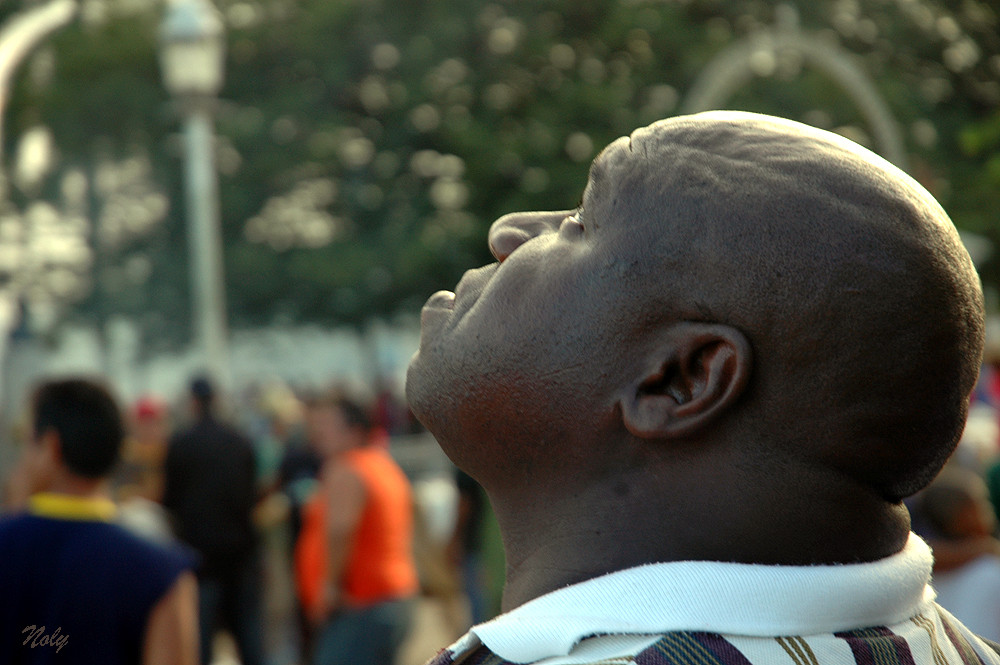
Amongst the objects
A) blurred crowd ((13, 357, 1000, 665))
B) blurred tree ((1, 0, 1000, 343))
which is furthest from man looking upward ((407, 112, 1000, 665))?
blurred tree ((1, 0, 1000, 343))

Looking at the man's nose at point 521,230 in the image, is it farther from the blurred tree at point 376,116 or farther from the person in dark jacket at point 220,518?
the blurred tree at point 376,116

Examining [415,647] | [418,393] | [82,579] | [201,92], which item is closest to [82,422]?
[82,579]

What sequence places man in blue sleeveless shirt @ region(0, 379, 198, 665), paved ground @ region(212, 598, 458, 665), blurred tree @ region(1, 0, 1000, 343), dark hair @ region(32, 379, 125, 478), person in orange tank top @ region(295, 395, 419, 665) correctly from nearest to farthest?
1. man in blue sleeveless shirt @ region(0, 379, 198, 665)
2. dark hair @ region(32, 379, 125, 478)
3. person in orange tank top @ region(295, 395, 419, 665)
4. paved ground @ region(212, 598, 458, 665)
5. blurred tree @ region(1, 0, 1000, 343)

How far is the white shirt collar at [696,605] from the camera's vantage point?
40.9 inches

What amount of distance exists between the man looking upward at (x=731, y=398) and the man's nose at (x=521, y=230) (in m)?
0.08

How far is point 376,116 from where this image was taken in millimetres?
22422

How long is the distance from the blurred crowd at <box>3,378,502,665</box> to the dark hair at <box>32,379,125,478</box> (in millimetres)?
120

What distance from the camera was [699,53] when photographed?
20031 mm

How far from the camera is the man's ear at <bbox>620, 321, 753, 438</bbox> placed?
3.48ft

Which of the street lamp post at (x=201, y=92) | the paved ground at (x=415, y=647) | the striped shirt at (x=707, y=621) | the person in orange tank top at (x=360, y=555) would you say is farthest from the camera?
the street lamp post at (x=201, y=92)

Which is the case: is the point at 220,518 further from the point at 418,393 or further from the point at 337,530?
the point at 418,393

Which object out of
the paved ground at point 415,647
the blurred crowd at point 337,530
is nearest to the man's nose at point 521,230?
the blurred crowd at point 337,530

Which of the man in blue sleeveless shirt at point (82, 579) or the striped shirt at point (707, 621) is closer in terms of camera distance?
the striped shirt at point (707, 621)

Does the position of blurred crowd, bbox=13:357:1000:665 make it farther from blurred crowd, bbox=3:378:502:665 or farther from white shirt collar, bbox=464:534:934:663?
white shirt collar, bbox=464:534:934:663
